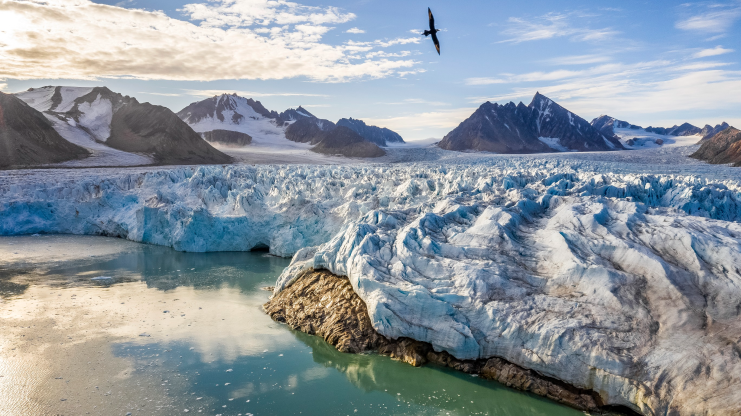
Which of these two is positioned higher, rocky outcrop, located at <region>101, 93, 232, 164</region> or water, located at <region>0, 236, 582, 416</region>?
rocky outcrop, located at <region>101, 93, 232, 164</region>

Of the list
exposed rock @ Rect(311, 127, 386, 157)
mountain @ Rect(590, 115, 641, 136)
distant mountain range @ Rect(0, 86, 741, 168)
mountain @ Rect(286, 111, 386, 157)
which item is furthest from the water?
mountain @ Rect(590, 115, 641, 136)

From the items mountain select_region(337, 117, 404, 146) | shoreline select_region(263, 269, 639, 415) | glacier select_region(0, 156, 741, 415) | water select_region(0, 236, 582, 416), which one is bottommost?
water select_region(0, 236, 582, 416)

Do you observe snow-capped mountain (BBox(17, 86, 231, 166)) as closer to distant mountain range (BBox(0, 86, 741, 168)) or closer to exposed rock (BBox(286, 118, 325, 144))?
distant mountain range (BBox(0, 86, 741, 168))

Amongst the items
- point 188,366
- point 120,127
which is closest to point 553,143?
point 120,127

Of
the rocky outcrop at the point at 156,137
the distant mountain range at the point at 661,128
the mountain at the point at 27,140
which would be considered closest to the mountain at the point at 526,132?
the distant mountain range at the point at 661,128

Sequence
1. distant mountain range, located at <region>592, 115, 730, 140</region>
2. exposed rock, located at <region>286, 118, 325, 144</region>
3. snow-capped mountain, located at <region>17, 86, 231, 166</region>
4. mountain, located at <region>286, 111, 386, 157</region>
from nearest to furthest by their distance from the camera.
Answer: snow-capped mountain, located at <region>17, 86, 231, 166</region> → mountain, located at <region>286, 111, 386, 157</region> → distant mountain range, located at <region>592, 115, 730, 140</region> → exposed rock, located at <region>286, 118, 325, 144</region>

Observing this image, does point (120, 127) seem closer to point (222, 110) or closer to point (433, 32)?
point (222, 110)

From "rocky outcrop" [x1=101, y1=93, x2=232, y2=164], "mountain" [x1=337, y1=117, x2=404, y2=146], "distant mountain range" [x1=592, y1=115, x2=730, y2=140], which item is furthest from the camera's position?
"mountain" [x1=337, y1=117, x2=404, y2=146]

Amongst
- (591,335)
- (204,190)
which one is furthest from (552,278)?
(204,190)
